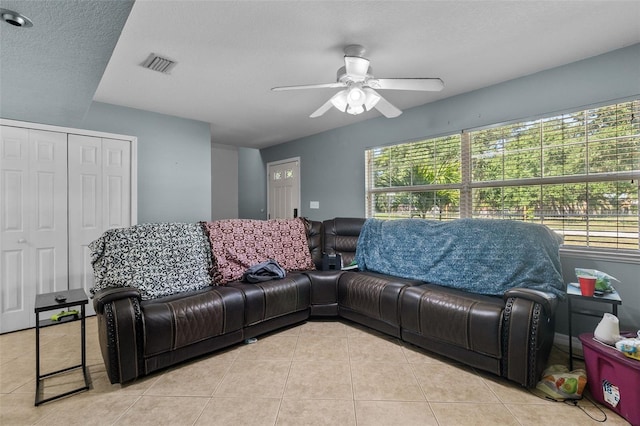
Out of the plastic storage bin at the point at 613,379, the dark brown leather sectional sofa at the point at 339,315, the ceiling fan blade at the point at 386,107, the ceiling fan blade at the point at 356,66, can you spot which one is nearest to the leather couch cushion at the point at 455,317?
the dark brown leather sectional sofa at the point at 339,315

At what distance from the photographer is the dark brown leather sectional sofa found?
1979mm

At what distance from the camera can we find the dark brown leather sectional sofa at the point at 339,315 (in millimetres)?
1979

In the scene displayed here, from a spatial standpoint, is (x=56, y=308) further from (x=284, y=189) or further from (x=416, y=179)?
(x=284, y=189)

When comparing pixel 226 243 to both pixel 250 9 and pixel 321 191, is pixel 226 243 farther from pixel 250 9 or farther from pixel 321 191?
pixel 321 191

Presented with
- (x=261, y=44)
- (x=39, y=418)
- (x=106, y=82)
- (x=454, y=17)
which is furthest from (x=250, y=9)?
(x=39, y=418)

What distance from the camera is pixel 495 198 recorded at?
3180 mm

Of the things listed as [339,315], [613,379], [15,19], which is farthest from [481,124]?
[15,19]

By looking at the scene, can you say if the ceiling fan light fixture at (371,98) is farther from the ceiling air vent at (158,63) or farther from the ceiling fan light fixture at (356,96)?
the ceiling air vent at (158,63)

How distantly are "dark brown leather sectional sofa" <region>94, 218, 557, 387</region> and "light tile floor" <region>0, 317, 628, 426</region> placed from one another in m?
0.13

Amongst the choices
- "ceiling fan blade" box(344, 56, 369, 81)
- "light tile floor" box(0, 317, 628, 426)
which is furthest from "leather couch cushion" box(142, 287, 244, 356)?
"ceiling fan blade" box(344, 56, 369, 81)

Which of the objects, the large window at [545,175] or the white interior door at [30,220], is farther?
the white interior door at [30,220]

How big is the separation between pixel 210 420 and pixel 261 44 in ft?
8.38

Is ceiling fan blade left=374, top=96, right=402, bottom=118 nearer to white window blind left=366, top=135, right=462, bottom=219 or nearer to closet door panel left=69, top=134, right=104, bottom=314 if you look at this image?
white window blind left=366, top=135, right=462, bottom=219

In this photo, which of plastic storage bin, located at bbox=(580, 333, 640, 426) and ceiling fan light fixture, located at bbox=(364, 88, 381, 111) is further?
ceiling fan light fixture, located at bbox=(364, 88, 381, 111)
